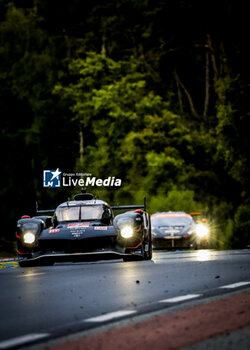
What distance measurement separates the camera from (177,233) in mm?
34125

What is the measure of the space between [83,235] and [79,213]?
179cm

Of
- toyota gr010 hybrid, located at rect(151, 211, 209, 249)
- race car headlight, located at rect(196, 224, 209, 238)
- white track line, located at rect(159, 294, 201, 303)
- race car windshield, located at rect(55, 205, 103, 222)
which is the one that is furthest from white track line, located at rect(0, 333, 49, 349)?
race car headlight, located at rect(196, 224, 209, 238)

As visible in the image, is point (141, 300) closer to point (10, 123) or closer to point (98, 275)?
point (98, 275)

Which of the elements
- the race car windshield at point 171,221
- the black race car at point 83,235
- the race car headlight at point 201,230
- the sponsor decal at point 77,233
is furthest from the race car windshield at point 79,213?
the race car headlight at point 201,230

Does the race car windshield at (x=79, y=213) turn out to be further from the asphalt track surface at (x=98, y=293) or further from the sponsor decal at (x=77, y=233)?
the sponsor decal at (x=77, y=233)

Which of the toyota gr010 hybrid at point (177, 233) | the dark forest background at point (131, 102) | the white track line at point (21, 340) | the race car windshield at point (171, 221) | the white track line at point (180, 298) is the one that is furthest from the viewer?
the dark forest background at point (131, 102)

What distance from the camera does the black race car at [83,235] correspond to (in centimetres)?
2194

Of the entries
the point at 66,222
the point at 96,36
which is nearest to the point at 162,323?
the point at 66,222

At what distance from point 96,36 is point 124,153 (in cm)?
1022

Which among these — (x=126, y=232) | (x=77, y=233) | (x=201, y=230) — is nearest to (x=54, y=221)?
(x=77, y=233)

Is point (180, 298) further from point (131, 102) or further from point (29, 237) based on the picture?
point (131, 102)

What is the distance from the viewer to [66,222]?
2339 centimetres

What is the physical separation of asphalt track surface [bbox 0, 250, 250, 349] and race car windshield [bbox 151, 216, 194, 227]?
11.5 m

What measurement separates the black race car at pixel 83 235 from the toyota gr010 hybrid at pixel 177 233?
31.4 feet
